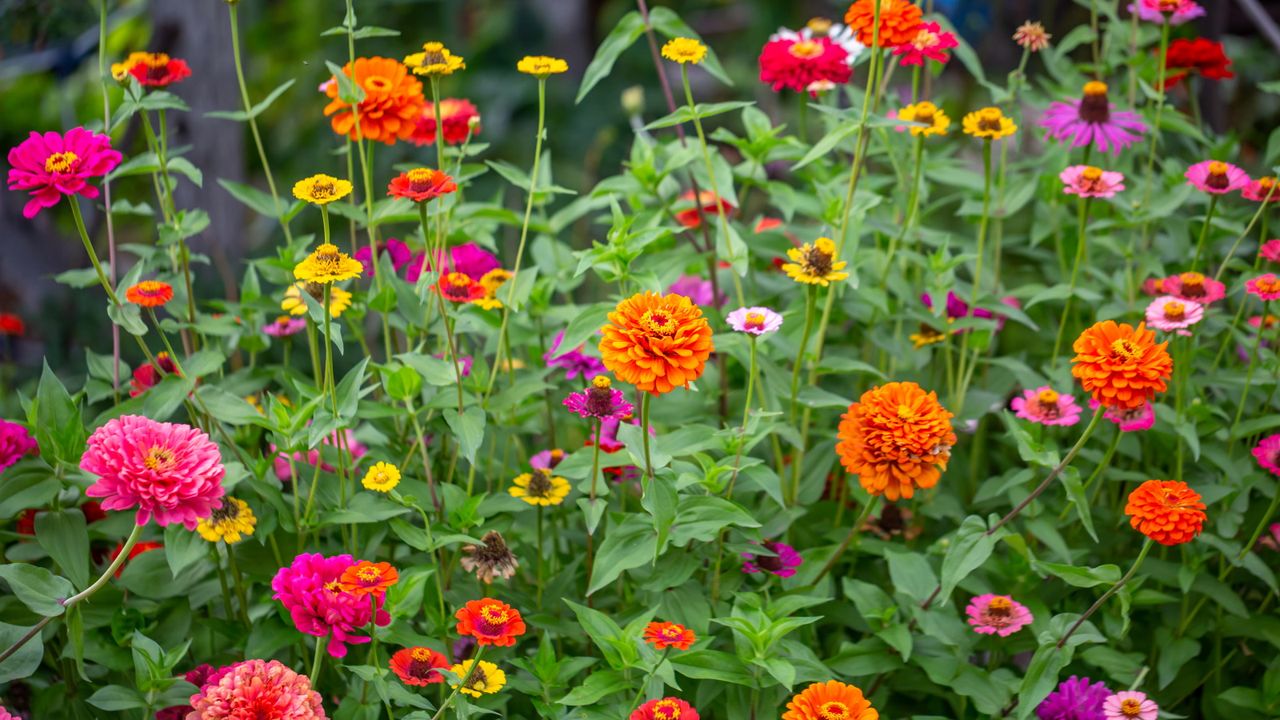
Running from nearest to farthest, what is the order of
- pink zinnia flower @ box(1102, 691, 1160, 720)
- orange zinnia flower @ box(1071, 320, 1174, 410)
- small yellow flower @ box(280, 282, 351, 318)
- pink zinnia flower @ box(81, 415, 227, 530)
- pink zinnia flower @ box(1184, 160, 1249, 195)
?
pink zinnia flower @ box(81, 415, 227, 530) → orange zinnia flower @ box(1071, 320, 1174, 410) → pink zinnia flower @ box(1102, 691, 1160, 720) → small yellow flower @ box(280, 282, 351, 318) → pink zinnia flower @ box(1184, 160, 1249, 195)

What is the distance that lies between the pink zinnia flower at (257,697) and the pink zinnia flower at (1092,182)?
1017mm

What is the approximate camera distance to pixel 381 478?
1.16 metres

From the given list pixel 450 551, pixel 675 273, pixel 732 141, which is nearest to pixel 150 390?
pixel 450 551

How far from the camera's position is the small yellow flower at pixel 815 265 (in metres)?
1.17

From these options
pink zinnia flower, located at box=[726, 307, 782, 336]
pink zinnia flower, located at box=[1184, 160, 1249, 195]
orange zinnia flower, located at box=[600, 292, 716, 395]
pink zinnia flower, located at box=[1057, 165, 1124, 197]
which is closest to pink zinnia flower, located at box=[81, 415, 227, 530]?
orange zinnia flower, located at box=[600, 292, 716, 395]

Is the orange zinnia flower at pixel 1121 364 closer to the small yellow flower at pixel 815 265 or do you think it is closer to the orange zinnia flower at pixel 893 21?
the small yellow flower at pixel 815 265

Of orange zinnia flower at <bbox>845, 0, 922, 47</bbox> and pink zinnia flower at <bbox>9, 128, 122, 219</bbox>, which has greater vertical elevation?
orange zinnia flower at <bbox>845, 0, 922, 47</bbox>

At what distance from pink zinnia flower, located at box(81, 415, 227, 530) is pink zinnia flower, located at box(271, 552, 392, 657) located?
3.9 inches

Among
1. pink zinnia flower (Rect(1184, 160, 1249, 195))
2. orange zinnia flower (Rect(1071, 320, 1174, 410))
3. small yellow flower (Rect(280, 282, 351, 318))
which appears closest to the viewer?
orange zinnia flower (Rect(1071, 320, 1174, 410))

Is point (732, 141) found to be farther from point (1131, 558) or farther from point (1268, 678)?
point (1268, 678)

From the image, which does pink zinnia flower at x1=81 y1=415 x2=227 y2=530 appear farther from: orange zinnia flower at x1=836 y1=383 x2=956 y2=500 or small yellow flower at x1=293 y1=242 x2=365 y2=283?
orange zinnia flower at x1=836 y1=383 x2=956 y2=500

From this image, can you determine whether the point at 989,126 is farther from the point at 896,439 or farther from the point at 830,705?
the point at 830,705

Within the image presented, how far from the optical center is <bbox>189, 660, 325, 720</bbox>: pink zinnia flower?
38.8 inches

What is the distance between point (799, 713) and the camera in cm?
108
